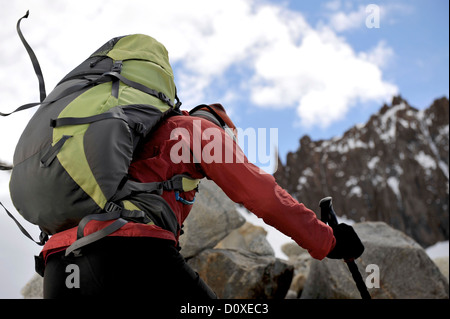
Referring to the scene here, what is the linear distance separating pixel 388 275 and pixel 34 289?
263 inches

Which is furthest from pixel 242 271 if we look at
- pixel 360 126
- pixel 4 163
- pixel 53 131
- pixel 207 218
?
pixel 360 126

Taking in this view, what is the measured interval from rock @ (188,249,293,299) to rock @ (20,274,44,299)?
306 cm

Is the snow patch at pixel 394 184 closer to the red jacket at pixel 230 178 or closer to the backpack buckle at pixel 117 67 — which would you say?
the red jacket at pixel 230 178

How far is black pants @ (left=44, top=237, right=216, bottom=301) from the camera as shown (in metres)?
2.23

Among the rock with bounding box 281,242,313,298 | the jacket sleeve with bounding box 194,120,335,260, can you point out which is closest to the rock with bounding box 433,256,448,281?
the rock with bounding box 281,242,313,298

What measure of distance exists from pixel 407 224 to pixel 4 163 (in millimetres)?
89381

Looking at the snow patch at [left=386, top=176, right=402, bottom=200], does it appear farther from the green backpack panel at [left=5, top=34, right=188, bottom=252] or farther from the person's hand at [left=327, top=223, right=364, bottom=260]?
the green backpack panel at [left=5, top=34, right=188, bottom=252]

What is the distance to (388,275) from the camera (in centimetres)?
782

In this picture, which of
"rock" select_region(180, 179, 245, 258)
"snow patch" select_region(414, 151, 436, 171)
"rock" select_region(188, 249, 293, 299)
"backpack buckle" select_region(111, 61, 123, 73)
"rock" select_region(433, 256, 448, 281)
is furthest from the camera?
"snow patch" select_region(414, 151, 436, 171)

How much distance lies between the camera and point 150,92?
2650mm

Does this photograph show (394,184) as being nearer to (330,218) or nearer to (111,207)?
(330,218)

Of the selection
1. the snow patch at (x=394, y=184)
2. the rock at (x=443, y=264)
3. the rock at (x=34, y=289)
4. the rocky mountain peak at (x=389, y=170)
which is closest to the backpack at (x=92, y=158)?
the rock at (x=34, y=289)

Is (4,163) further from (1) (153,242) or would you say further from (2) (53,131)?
(1) (153,242)
